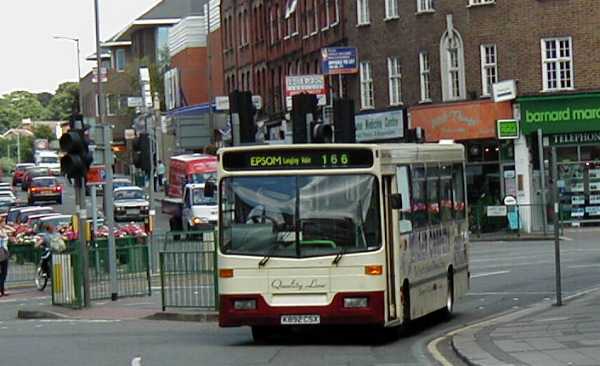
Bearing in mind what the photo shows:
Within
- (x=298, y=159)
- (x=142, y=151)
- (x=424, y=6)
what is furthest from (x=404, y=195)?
(x=424, y=6)

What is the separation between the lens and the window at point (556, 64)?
173ft

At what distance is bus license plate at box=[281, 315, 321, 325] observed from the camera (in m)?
19.3

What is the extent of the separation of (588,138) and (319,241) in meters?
35.2

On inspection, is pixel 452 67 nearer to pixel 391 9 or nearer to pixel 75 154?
pixel 391 9

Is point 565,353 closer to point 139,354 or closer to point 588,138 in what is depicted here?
point 139,354

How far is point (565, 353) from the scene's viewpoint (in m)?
16.7

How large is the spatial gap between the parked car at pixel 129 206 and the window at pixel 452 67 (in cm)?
2141

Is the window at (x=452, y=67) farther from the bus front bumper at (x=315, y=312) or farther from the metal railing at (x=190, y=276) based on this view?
the bus front bumper at (x=315, y=312)

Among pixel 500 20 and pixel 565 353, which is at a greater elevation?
pixel 500 20

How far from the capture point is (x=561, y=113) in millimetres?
52750

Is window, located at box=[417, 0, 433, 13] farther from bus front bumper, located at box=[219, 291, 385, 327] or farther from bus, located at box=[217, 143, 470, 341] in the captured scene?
bus front bumper, located at box=[219, 291, 385, 327]

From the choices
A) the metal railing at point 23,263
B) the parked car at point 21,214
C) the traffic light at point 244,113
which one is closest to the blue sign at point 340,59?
the parked car at point 21,214

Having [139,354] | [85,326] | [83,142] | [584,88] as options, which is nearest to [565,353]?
[139,354]

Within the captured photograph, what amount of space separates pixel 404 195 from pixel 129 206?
54260 millimetres
